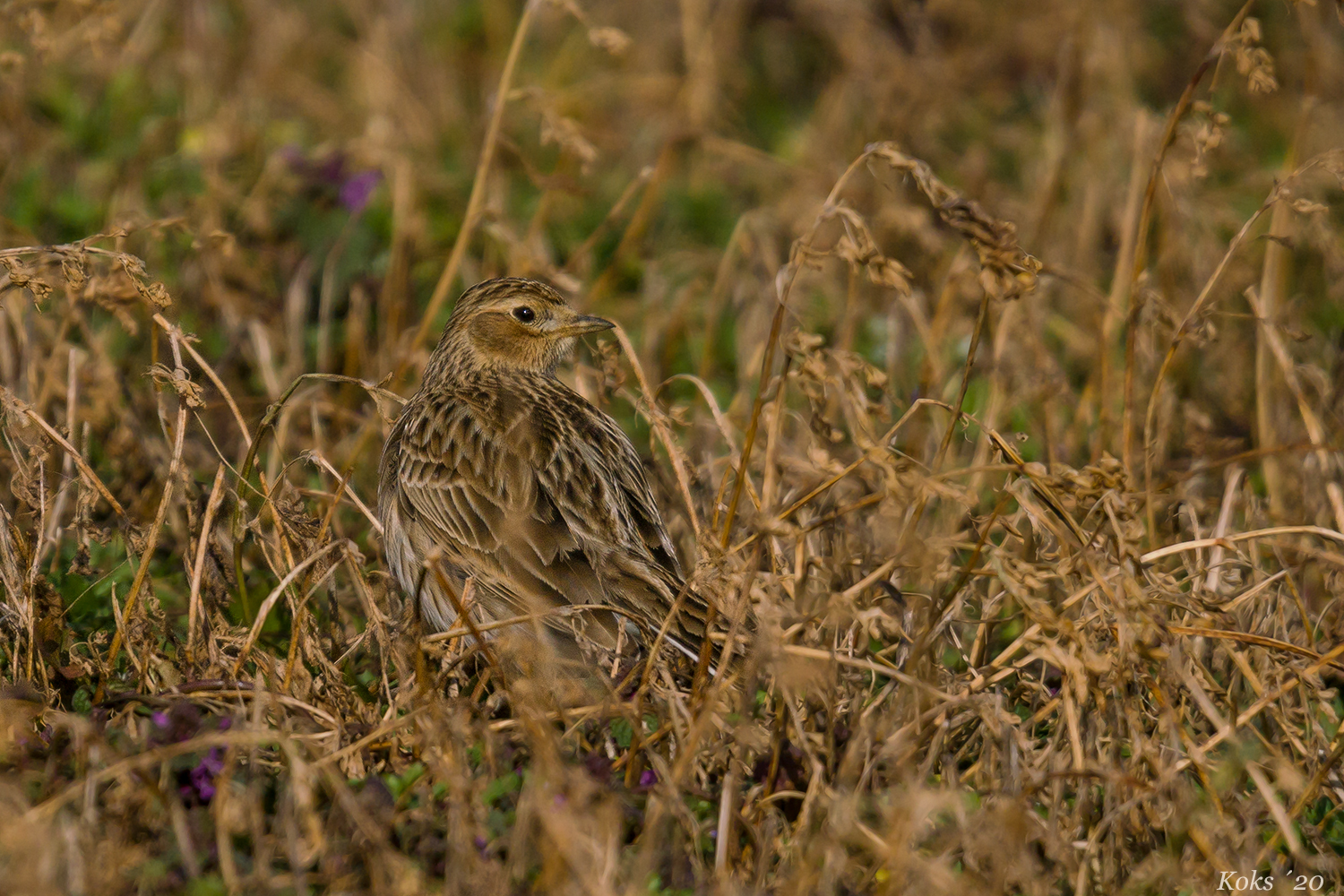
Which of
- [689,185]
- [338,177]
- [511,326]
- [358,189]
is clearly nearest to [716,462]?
[511,326]

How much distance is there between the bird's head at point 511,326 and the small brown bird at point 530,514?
0.13 metres

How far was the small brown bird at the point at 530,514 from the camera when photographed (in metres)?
4.52

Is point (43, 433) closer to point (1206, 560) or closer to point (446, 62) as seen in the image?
point (1206, 560)

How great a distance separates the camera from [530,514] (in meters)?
4.78

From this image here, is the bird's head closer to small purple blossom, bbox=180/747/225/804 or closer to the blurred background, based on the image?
the blurred background

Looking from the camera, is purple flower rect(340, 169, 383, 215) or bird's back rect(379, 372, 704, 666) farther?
purple flower rect(340, 169, 383, 215)

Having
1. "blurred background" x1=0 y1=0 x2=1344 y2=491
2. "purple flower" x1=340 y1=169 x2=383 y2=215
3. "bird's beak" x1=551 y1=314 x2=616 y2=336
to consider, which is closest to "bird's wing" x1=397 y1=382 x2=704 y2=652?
"bird's beak" x1=551 y1=314 x2=616 y2=336

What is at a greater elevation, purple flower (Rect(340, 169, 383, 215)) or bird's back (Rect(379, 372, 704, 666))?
purple flower (Rect(340, 169, 383, 215))

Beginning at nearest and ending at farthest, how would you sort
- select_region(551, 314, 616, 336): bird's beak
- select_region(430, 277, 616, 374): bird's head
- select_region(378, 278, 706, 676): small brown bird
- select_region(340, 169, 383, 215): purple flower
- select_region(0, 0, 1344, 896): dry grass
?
select_region(0, 0, 1344, 896): dry grass → select_region(378, 278, 706, 676): small brown bird → select_region(551, 314, 616, 336): bird's beak → select_region(430, 277, 616, 374): bird's head → select_region(340, 169, 383, 215): purple flower

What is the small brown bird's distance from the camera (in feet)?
14.8

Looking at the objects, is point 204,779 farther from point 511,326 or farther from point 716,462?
point 511,326

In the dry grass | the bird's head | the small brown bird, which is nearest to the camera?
the dry grass

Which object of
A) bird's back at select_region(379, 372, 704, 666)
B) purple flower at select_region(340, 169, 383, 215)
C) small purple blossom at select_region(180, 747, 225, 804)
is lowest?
small purple blossom at select_region(180, 747, 225, 804)

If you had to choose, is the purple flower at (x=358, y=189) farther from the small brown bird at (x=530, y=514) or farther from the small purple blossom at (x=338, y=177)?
the small brown bird at (x=530, y=514)
